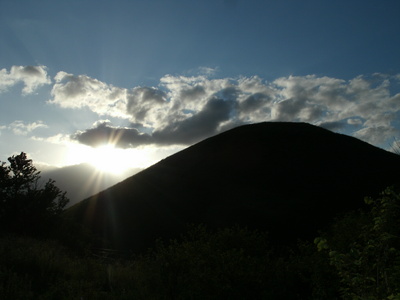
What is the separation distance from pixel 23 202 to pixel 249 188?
87.9ft

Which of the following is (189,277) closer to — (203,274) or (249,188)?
(203,274)

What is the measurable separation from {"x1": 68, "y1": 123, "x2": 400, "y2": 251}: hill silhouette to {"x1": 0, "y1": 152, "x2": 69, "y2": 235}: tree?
34.3 feet

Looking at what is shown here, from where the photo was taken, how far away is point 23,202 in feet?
71.2

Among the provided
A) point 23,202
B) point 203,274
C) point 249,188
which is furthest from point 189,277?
point 249,188

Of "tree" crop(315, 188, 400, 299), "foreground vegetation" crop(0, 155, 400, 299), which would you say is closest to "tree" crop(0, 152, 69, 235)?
"foreground vegetation" crop(0, 155, 400, 299)

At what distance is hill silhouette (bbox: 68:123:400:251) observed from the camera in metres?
34.7

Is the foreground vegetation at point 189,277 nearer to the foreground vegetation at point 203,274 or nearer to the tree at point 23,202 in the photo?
the foreground vegetation at point 203,274

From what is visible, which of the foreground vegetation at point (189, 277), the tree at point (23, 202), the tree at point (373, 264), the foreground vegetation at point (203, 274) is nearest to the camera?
the tree at point (373, 264)

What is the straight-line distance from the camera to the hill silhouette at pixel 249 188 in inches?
1364

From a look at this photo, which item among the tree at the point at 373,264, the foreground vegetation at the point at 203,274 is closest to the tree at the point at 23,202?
the foreground vegetation at the point at 203,274

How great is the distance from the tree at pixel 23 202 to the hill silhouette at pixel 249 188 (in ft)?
34.3

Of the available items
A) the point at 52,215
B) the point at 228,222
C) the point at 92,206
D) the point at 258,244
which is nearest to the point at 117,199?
the point at 92,206

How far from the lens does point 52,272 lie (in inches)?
475

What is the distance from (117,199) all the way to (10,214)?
843 inches
